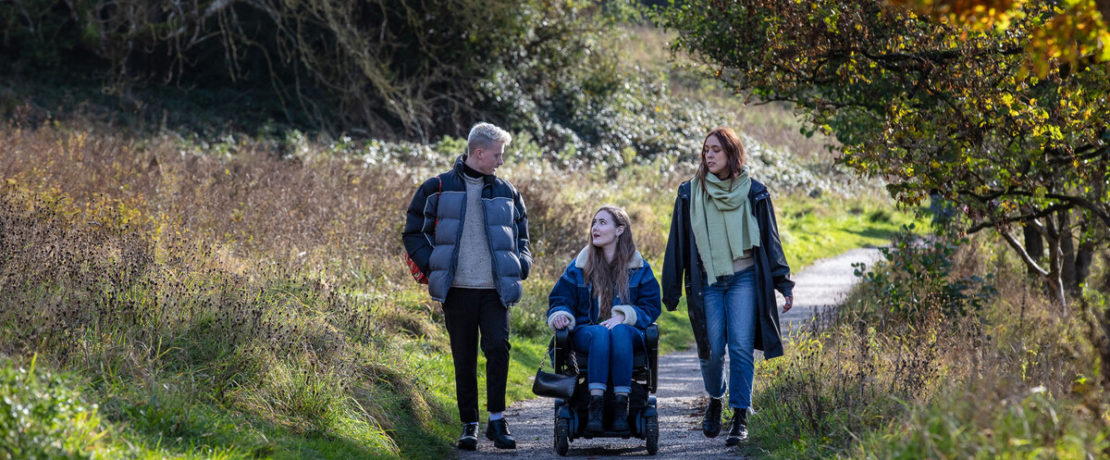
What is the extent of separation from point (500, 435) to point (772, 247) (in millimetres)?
2149

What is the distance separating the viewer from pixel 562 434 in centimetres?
646

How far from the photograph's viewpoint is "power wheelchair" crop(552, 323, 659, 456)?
6.45 meters

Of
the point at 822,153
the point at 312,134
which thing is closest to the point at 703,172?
the point at 312,134

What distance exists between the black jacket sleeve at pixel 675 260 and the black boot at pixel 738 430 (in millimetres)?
806

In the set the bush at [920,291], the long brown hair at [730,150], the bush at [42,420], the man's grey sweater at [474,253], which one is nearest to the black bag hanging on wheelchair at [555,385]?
the man's grey sweater at [474,253]

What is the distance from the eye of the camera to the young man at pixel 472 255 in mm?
6691

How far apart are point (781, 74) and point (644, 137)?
17784 mm

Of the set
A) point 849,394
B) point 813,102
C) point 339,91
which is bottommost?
point 849,394

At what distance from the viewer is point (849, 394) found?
6.39 metres

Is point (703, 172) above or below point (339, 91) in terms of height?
below

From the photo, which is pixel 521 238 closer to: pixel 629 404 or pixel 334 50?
pixel 629 404

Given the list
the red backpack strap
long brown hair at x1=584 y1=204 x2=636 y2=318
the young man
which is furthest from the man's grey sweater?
long brown hair at x1=584 y1=204 x2=636 y2=318

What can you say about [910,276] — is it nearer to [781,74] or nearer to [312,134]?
[781,74]

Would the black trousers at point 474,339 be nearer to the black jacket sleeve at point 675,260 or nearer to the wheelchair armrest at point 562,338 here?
the wheelchair armrest at point 562,338
